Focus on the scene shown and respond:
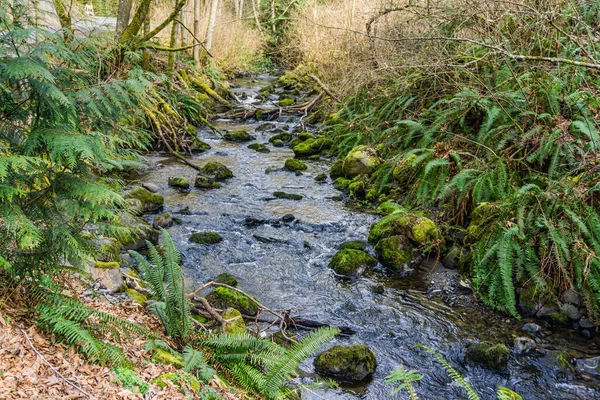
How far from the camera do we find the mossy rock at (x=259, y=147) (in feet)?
37.0

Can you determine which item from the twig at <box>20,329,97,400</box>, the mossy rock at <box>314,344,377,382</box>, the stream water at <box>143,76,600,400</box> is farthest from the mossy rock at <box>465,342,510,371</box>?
the twig at <box>20,329,97,400</box>

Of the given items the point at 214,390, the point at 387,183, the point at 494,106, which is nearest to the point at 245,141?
the point at 387,183

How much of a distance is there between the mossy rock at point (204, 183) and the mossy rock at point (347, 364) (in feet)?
16.9

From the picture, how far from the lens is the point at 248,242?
22.4 ft

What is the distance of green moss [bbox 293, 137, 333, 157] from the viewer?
36.2 feet

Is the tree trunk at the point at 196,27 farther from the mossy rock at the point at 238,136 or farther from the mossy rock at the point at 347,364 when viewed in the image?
the mossy rock at the point at 347,364

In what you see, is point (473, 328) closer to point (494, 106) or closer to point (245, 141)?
point (494, 106)

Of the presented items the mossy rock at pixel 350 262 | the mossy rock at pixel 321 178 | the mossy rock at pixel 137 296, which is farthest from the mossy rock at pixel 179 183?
the mossy rock at pixel 137 296

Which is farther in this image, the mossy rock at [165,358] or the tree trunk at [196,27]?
the tree trunk at [196,27]

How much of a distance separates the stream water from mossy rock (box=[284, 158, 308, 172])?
0.23m

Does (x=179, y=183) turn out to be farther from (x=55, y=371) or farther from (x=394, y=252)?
(x=55, y=371)

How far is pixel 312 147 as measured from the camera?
36.6 feet

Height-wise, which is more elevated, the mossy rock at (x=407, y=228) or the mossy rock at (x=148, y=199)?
the mossy rock at (x=407, y=228)

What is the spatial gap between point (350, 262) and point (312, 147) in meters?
5.54
